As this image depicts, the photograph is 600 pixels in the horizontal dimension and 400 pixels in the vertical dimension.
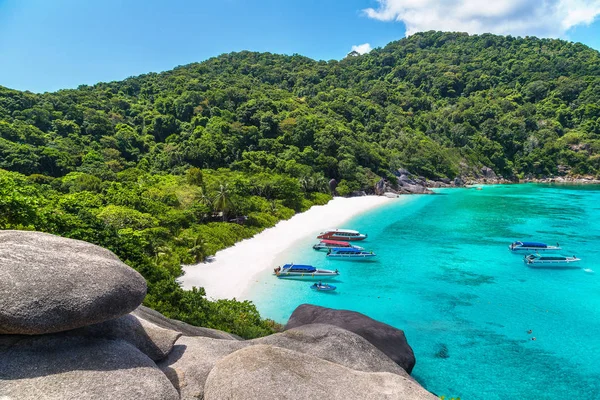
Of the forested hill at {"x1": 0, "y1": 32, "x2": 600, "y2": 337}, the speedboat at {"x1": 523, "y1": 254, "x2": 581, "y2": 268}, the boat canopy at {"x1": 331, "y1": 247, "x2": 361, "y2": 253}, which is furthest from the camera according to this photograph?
the boat canopy at {"x1": 331, "y1": 247, "x2": 361, "y2": 253}

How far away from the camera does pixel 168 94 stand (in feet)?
359

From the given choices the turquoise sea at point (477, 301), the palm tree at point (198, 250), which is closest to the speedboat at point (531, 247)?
the turquoise sea at point (477, 301)

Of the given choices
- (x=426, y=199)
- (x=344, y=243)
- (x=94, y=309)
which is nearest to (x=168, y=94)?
(x=426, y=199)

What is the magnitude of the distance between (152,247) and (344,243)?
2106cm

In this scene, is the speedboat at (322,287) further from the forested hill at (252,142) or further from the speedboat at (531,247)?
the speedboat at (531,247)

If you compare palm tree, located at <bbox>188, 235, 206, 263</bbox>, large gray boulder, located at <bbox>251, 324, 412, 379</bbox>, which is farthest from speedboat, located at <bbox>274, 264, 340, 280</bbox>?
large gray boulder, located at <bbox>251, 324, 412, 379</bbox>

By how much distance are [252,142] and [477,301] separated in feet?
220

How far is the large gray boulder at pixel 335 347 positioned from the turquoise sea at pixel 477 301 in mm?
7382

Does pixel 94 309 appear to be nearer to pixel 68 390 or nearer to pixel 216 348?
pixel 68 390

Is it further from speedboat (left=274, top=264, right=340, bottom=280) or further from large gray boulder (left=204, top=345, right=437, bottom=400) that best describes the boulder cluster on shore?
speedboat (left=274, top=264, right=340, bottom=280)

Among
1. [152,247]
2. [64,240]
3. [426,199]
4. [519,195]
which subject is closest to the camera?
[64,240]

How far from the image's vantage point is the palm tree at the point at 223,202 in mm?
41531

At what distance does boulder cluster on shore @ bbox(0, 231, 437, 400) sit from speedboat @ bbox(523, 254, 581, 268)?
35.2m

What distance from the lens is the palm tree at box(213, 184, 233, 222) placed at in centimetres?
4153
